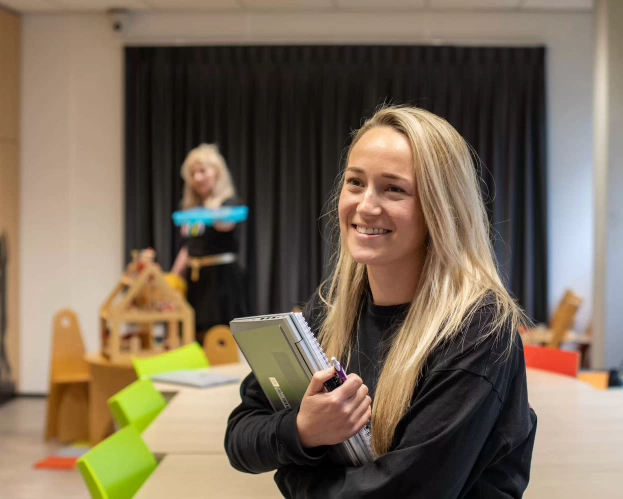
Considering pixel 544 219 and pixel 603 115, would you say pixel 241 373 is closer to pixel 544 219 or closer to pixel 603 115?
pixel 603 115

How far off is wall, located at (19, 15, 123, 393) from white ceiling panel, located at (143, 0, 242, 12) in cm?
53

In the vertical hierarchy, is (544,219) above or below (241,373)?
above

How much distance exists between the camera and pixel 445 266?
1382mm

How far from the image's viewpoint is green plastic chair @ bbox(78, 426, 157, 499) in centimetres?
181

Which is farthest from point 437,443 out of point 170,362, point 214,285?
point 214,285

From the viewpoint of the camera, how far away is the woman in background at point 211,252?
5367 millimetres

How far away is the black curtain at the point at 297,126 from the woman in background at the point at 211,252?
0.98 metres

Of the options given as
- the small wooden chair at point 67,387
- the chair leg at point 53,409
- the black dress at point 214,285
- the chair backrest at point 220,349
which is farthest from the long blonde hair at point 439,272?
the chair leg at point 53,409

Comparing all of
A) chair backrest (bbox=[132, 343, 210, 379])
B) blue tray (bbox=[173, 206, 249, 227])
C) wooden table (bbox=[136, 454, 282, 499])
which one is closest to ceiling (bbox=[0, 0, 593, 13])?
blue tray (bbox=[173, 206, 249, 227])

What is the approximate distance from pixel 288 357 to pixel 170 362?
2.45 metres

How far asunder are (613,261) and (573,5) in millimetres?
2455

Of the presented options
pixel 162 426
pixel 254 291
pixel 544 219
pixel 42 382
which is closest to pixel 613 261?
pixel 544 219

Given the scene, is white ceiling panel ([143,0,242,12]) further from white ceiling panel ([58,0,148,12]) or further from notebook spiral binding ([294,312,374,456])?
notebook spiral binding ([294,312,374,456])

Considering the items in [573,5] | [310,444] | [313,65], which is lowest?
[310,444]
